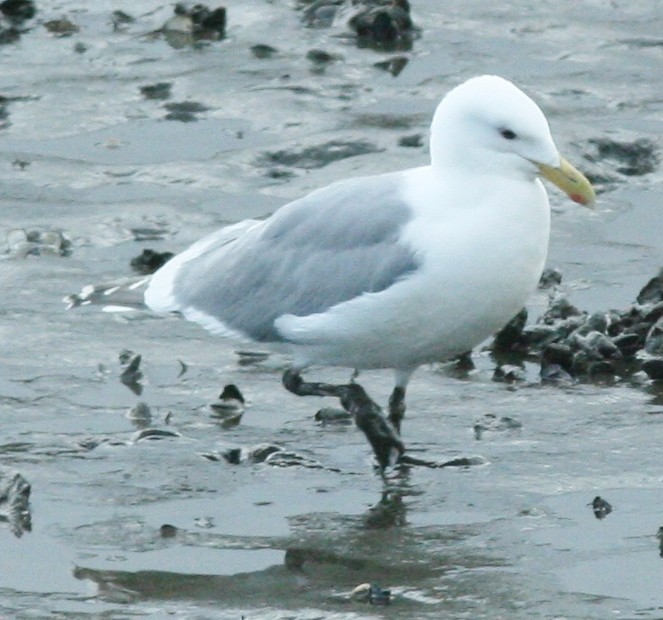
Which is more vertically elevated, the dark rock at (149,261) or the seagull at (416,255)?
the seagull at (416,255)

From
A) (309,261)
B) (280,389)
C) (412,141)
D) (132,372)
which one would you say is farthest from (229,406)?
(412,141)

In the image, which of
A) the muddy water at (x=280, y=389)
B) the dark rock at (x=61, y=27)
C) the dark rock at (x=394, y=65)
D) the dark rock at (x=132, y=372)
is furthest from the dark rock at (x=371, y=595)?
the dark rock at (x=61, y=27)

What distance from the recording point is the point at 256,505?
692 cm

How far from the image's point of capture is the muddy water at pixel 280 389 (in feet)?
20.6

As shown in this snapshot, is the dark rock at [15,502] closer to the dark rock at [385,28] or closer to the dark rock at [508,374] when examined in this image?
the dark rock at [508,374]

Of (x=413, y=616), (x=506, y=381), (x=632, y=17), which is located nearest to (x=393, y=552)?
(x=413, y=616)

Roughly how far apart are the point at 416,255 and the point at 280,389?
1.44m

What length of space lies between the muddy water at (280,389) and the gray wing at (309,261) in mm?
452

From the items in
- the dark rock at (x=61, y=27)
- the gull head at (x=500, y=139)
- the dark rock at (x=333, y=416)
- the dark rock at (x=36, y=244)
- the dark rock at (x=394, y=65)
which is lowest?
the dark rock at (x=36, y=244)

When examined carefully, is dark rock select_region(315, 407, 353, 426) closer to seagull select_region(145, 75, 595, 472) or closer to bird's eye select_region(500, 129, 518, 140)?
seagull select_region(145, 75, 595, 472)

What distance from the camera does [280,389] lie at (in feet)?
26.8

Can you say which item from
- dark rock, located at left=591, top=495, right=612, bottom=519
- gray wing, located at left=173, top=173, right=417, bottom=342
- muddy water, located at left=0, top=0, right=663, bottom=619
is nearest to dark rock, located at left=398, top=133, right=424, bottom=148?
muddy water, located at left=0, top=0, right=663, bottom=619

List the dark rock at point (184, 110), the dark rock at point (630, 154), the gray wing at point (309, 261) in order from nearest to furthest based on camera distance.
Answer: the gray wing at point (309, 261)
the dark rock at point (630, 154)
the dark rock at point (184, 110)

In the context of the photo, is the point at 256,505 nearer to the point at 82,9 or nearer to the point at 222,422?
the point at 222,422
